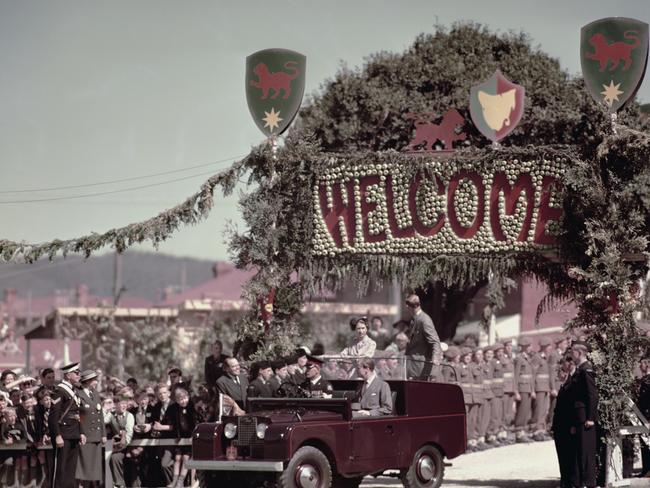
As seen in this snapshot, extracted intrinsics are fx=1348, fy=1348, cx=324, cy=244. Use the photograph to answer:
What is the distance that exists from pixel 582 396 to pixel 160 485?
6169mm

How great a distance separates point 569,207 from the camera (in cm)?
1827

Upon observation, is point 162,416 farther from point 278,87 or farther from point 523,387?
point 523,387

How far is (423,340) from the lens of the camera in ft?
60.8

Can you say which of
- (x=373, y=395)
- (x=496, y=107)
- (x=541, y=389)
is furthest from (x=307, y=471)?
(x=541, y=389)

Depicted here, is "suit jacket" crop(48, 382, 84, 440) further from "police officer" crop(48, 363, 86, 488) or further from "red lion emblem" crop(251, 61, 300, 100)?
→ "red lion emblem" crop(251, 61, 300, 100)

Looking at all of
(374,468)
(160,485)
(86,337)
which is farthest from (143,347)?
(374,468)

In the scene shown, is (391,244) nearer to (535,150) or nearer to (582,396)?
(535,150)

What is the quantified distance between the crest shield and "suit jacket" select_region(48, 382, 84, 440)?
269 inches

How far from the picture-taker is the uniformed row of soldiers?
83.1 feet

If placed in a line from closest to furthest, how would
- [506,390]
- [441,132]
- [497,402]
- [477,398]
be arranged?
[441,132] < [477,398] < [497,402] < [506,390]

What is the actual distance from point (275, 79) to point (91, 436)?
5.82 m

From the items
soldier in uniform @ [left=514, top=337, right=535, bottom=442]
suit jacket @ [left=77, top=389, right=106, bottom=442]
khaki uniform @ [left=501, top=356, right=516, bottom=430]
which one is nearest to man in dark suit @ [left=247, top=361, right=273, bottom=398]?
suit jacket @ [left=77, top=389, right=106, bottom=442]

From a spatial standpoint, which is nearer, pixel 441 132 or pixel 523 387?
pixel 441 132

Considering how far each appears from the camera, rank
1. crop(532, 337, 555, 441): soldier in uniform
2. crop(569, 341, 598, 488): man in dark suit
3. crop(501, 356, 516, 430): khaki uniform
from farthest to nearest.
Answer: crop(532, 337, 555, 441): soldier in uniform, crop(501, 356, 516, 430): khaki uniform, crop(569, 341, 598, 488): man in dark suit
